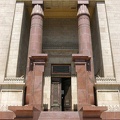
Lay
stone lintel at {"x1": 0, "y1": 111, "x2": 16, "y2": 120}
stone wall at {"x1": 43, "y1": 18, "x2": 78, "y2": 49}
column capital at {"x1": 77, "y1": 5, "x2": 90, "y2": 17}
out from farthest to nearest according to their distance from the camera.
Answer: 1. stone wall at {"x1": 43, "y1": 18, "x2": 78, "y2": 49}
2. column capital at {"x1": 77, "y1": 5, "x2": 90, "y2": 17}
3. stone lintel at {"x1": 0, "y1": 111, "x2": 16, "y2": 120}

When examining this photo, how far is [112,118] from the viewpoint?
14.3m

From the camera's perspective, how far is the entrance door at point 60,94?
18938mm

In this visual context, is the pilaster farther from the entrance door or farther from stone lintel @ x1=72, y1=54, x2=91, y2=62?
the entrance door

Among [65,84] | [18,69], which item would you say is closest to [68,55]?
[65,84]

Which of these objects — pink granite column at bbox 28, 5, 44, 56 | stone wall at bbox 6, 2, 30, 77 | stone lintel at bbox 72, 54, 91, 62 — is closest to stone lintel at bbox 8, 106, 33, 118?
stone wall at bbox 6, 2, 30, 77

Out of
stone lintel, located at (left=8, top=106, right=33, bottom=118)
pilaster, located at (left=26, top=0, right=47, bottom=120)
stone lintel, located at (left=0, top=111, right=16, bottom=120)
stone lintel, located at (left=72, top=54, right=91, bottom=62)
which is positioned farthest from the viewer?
stone lintel, located at (left=72, top=54, right=91, bottom=62)

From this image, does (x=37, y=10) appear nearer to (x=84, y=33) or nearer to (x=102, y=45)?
(x=84, y=33)

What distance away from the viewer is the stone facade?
1477 centimetres

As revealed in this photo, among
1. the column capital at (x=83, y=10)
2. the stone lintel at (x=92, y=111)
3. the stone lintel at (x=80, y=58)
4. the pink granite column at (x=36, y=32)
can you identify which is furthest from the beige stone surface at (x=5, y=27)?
the stone lintel at (x=92, y=111)

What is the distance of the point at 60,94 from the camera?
63.4ft

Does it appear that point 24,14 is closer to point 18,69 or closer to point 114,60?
point 18,69

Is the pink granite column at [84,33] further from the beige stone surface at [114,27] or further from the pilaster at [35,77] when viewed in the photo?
the pilaster at [35,77]

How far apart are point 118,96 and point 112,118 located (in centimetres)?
196

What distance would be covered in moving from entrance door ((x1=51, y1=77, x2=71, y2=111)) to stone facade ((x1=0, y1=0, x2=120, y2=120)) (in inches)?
6.8
